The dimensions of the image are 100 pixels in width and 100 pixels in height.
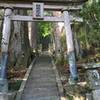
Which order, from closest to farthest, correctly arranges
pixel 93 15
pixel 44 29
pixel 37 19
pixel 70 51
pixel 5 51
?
1. pixel 5 51
2. pixel 70 51
3. pixel 37 19
4. pixel 93 15
5. pixel 44 29

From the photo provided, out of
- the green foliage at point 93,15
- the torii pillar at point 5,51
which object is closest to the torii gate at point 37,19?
the torii pillar at point 5,51

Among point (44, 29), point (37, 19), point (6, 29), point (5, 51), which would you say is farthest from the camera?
point (44, 29)

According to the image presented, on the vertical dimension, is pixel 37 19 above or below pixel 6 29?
above

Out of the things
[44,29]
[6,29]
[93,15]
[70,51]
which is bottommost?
[70,51]

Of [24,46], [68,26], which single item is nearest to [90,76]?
[68,26]

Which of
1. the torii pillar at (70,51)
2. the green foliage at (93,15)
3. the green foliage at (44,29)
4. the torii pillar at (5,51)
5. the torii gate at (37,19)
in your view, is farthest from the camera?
the green foliage at (44,29)

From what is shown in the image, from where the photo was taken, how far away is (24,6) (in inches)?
486

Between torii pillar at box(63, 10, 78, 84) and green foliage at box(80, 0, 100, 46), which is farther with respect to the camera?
green foliage at box(80, 0, 100, 46)

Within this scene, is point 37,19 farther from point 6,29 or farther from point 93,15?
point 93,15

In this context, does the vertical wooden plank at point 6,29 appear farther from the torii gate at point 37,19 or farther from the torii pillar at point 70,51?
the torii pillar at point 70,51

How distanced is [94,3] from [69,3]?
127 centimetres

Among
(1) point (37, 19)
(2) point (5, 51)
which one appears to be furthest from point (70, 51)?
(2) point (5, 51)

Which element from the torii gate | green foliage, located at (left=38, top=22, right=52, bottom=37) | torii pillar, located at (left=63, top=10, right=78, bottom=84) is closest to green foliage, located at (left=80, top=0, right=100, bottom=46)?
the torii gate

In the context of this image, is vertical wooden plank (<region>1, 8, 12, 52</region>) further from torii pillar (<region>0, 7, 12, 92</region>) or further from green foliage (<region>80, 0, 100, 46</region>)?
green foliage (<region>80, 0, 100, 46</region>)
